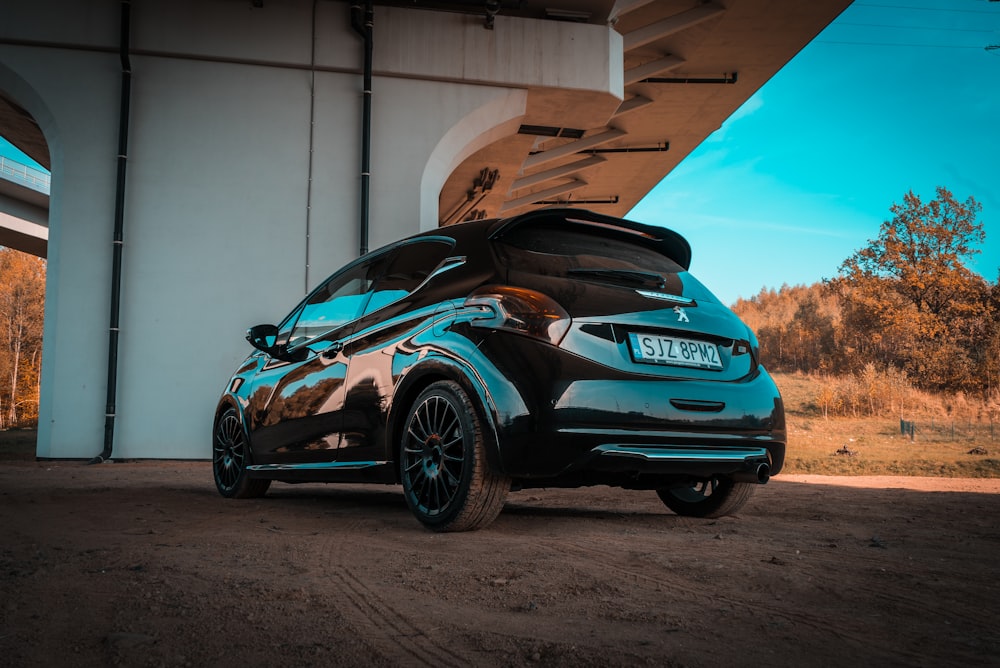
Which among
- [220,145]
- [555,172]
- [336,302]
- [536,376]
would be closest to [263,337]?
[336,302]

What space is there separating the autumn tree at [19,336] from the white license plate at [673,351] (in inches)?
1893

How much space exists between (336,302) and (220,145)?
21.6ft

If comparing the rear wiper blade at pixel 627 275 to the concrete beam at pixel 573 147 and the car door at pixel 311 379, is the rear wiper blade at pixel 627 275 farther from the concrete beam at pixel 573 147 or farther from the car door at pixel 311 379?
the concrete beam at pixel 573 147

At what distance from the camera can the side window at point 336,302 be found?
16.7 feet

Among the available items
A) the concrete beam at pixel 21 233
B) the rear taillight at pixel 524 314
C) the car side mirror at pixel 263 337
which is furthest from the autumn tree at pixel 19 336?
the rear taillight at pixel 524 314

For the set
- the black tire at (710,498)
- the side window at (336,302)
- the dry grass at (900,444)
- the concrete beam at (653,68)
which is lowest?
the dry grass at (900,444)

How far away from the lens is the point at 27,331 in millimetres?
48531

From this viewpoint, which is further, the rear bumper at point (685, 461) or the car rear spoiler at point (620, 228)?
the car rear spoiler at point (620, 228)

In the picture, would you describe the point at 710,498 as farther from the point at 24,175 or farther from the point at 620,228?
the point at 24,175

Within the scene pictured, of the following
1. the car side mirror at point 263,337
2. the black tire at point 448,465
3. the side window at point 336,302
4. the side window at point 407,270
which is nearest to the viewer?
the black tire at point 448,465

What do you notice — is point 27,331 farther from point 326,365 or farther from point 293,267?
point 326,365

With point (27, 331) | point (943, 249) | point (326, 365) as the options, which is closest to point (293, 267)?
point (326, 365)

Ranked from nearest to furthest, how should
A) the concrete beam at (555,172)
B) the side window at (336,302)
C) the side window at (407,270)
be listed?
the side window at (407,270) < the side window at (336,302) < the concrete beam at (555,172)

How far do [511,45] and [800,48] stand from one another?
6.24 metres
